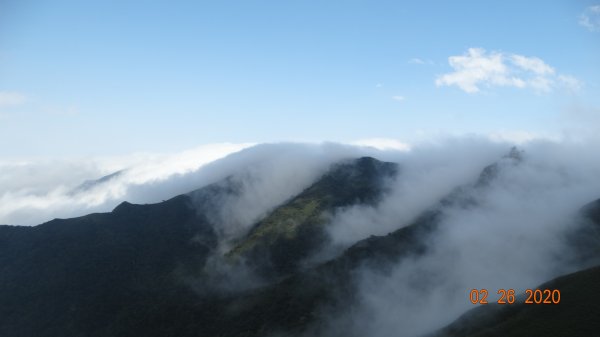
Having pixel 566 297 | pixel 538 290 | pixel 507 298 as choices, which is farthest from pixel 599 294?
pixel 507 298

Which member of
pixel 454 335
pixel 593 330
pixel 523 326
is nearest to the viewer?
pixel 593 330

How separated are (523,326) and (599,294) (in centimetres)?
2944

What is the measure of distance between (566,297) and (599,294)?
9855 millimetres

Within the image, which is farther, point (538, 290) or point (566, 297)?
point (538, 290)

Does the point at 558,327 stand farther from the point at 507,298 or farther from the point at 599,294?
the point at 507,298

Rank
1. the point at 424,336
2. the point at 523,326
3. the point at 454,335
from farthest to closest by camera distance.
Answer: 1. the point at 424,336
2. the point at 454,335
3. the point at 523,326

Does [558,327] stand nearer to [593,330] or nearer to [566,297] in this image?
[593,330]

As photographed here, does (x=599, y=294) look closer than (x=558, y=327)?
No

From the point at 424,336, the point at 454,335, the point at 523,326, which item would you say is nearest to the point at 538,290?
the point at 523,326

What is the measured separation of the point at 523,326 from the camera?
5443 inches

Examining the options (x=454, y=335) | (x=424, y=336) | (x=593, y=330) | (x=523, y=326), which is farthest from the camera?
(x=424, y=336)

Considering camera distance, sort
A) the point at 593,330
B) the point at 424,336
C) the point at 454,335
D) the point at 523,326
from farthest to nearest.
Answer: the point at 424,336 < the point at 454,335 < the point at 523,326 < the point at 593,330

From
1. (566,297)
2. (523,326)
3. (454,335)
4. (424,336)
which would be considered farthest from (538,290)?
(424,336)

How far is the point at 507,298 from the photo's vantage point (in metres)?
170
